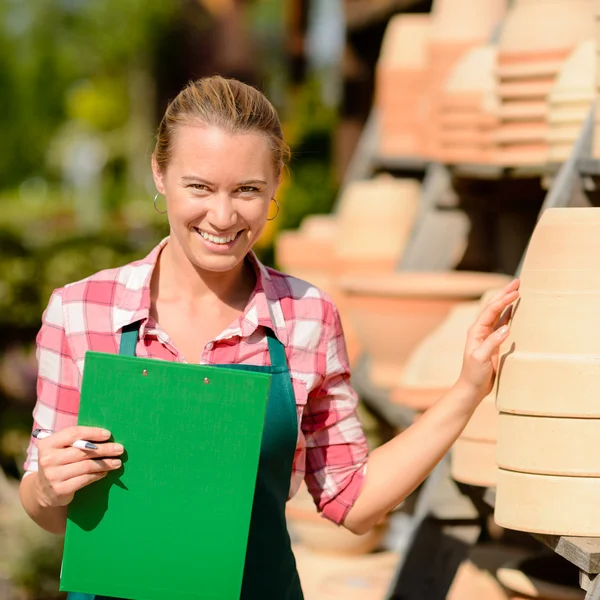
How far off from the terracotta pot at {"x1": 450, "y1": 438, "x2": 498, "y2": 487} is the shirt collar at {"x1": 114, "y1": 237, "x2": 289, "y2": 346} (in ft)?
2.20

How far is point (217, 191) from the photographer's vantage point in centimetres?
188

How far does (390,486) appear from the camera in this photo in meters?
2.04

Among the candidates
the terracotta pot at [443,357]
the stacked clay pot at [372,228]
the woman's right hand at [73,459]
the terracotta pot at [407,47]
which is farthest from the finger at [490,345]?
the terracotta pot at [407,47]

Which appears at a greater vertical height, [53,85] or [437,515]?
[437,515]

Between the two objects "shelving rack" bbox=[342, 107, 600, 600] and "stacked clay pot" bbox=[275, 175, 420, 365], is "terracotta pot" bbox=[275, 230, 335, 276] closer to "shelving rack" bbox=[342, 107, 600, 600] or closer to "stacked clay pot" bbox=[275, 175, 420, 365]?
"stacked clay pot" bbox=[275, 175, 420, 365]

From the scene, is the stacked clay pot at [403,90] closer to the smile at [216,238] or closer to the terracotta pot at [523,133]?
the terracotta pot at [523,133]

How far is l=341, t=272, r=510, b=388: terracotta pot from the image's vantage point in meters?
3.38

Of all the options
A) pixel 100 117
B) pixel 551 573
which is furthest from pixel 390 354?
pixel 100 117

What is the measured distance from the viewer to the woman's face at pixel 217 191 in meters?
1.87

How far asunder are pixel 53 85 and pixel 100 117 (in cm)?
1073

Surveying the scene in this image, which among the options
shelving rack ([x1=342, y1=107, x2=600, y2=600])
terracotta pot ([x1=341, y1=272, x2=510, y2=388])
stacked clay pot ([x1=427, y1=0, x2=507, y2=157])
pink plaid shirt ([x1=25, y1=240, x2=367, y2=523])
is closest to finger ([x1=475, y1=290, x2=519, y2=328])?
pink plaid shirt ([x1=25, y1=240, x2=367, y2=523])

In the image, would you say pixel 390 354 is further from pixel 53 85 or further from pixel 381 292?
pixel 53 85

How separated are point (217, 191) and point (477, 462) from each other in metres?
0.95

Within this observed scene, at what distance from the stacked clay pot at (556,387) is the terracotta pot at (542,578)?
0.53m
